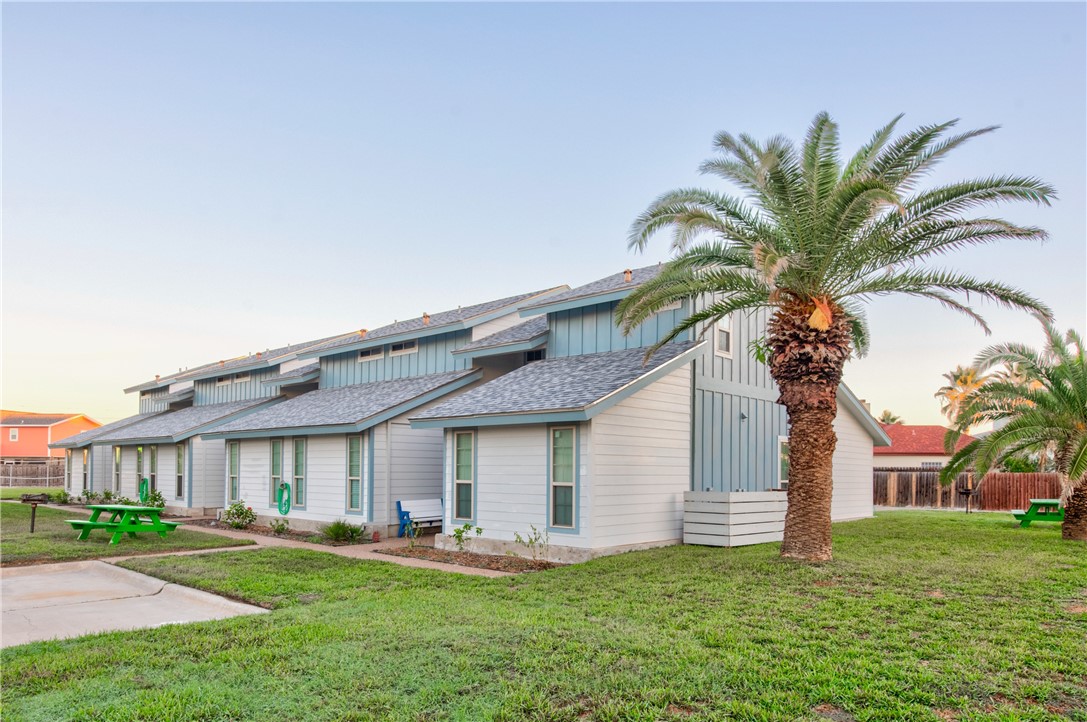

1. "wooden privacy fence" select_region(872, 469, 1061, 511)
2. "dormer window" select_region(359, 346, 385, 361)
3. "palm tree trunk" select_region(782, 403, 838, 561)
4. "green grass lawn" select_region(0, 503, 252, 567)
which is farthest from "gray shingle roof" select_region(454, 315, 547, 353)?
"wooden privacy fence" select_region(872, 469, 1061, 511)

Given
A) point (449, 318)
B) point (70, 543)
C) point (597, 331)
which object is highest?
point (449, 318)

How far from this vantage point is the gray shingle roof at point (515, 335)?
18.7 meters

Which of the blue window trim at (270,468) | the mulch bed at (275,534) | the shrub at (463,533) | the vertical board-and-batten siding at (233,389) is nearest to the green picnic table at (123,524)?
the mulch bed at (275,534)

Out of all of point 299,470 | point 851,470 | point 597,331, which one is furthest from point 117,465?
point 851,470

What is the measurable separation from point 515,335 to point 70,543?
11.1 m

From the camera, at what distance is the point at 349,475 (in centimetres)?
1848

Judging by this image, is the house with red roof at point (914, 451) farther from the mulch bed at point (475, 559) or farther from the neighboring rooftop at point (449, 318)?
the mulch bed at point (475, 559)

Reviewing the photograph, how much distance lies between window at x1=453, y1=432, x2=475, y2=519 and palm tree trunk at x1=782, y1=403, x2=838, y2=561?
6.38 metres

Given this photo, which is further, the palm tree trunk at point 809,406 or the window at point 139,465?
the window at point 139,465

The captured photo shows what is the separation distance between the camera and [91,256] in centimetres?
1894

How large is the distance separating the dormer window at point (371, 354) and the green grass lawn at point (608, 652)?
1283cm

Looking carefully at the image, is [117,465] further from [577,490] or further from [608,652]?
[608,652]

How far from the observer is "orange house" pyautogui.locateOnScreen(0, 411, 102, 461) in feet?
204

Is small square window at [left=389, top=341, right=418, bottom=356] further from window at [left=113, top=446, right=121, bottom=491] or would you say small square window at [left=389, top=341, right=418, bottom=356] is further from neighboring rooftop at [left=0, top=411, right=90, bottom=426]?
neighboring rooftop at [left=0, top=411, right=90, bottom=426]
